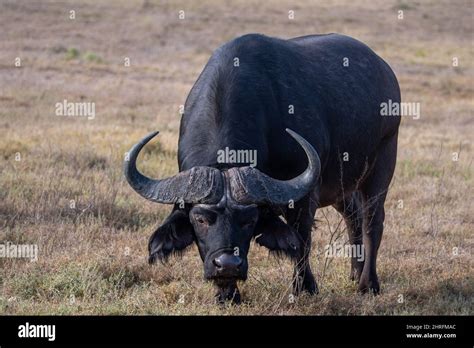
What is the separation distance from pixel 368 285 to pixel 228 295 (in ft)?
5.70

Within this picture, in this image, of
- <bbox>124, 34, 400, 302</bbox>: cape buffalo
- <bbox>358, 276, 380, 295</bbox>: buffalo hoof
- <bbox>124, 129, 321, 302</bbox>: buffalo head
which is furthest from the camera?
<bbox>358, 276, 380, 295</bbox>: buffalo hoof

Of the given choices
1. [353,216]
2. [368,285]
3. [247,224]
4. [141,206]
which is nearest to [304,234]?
[368,285]

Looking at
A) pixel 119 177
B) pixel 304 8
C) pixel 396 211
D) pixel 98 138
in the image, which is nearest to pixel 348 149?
pixel 396 211

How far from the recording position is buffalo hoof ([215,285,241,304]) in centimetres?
716

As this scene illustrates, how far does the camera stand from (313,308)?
7254 millimetres

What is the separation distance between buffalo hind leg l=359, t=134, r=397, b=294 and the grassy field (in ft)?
1.02

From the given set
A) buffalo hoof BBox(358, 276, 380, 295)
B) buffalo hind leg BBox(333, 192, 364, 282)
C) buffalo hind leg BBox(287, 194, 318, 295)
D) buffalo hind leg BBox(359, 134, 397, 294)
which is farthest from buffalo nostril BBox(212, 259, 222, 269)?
buffalo hind leg BBox(333, 192, 364, 282)

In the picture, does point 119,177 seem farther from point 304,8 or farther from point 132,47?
point 304,8

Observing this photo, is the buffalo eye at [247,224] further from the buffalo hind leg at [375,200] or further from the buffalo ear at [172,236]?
the buffalo hind leg at [375,200]

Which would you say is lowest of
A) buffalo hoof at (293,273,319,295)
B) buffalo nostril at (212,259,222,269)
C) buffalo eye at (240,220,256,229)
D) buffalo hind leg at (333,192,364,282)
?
buffalo hoof at (293,273,319,295)

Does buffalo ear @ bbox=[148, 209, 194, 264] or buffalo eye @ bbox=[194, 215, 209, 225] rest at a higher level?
buffalo eye @ bbox=[194, 215, 209, 225]

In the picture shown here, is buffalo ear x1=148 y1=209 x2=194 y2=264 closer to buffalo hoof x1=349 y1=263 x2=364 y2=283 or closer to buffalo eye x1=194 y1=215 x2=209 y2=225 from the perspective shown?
buffalo eye x1=194 y1=215 x2=209 y2=225

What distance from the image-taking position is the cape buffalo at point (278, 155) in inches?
246

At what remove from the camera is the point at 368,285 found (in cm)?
834
